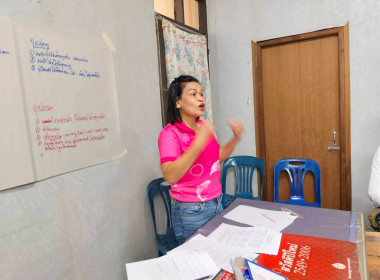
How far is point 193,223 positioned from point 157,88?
1385 mm

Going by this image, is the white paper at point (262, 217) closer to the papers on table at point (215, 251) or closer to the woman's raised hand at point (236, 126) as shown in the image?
the papers on table at point (215, 251)

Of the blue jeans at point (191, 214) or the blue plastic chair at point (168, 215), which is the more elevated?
the blue jeans at point (191, 214)

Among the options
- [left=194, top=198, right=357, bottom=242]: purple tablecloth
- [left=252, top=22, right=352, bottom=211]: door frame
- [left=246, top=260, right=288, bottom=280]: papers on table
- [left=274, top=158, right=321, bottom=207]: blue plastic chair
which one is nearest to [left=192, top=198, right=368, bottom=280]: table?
[left=194, top=198, right=357, bottom=242]: purple tablecloth

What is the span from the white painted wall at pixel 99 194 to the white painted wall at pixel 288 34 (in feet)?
3.70

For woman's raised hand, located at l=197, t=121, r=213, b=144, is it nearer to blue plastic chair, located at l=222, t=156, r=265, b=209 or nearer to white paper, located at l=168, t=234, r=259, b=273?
white paper, located at l=168, t=234, r=259, b=273

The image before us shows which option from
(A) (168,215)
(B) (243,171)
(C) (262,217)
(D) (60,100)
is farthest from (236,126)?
(B) (243,171)

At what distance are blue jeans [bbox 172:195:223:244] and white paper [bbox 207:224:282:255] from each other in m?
0.14

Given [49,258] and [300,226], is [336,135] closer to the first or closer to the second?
[300,226]

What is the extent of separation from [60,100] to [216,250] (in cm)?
121

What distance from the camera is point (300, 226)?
1.34m

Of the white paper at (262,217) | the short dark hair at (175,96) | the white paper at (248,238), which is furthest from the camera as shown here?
the short dark hair at (175,96)

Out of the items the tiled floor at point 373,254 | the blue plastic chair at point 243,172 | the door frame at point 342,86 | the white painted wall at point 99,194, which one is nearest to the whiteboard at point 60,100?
the white painted wall at point 99,194

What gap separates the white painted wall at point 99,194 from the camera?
4.60 ft

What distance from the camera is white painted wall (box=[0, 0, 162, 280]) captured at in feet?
4.60
